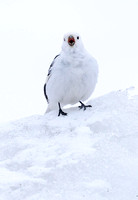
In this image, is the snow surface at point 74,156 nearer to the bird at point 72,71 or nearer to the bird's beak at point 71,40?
Answer: the bird at point 72,71

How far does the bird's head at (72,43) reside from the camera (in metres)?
9.87

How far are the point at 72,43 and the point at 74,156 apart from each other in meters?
3.26

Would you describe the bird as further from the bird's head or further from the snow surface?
the snow surface

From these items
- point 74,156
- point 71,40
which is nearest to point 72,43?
point 71,40

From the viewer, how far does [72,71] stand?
32.4 ft

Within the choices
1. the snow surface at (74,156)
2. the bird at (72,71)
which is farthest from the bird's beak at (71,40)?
the snow surface at (74,156)

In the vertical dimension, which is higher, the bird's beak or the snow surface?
the bird's beak

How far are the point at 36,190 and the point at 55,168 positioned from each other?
1.77 feet

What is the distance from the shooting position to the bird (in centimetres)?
990

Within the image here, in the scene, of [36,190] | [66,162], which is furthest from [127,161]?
[36,190]

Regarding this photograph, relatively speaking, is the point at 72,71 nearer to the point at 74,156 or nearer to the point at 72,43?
the point at 72,43

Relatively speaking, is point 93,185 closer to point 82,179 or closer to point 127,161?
point 82,179

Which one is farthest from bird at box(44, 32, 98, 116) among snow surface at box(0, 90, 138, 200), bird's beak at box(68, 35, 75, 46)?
snow surface at box(0, 90, 138, 200)

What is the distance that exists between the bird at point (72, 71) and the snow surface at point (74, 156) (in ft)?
1.75
